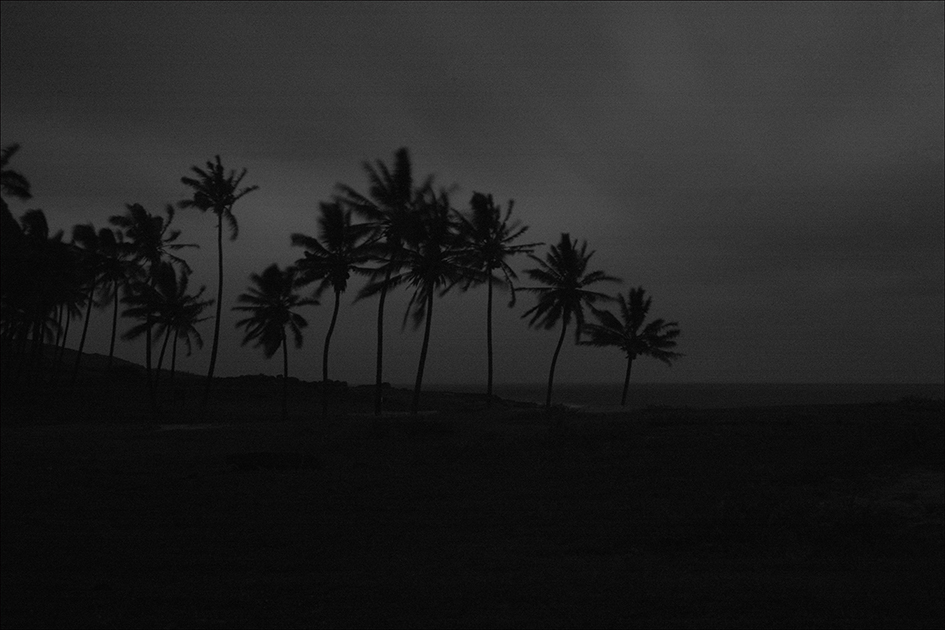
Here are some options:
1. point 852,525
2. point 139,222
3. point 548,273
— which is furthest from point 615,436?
point 139,222

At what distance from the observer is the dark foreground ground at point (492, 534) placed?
648 cm

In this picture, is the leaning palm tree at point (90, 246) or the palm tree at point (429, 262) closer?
the palm tree at point (429, 262)

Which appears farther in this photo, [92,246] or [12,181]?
[92,246]

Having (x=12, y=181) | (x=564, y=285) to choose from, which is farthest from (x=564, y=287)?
(x=12, y=181)

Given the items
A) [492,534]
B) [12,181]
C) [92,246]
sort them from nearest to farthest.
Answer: [492,534], [12,181], [92,246]

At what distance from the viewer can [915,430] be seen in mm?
15938

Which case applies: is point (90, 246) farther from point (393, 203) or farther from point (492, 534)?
point (492, 534)

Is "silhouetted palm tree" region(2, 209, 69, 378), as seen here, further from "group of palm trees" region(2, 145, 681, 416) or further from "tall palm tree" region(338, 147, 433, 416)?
"tall palm tree" region(338, 147, 433, 416)

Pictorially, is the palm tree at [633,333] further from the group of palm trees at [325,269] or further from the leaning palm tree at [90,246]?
the leaning palm tree at [90,246]

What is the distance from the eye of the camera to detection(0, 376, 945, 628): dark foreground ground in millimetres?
6477

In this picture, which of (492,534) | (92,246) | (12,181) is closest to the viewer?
(492,534)

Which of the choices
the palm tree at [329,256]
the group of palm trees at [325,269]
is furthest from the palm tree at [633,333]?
the palm tree at [329,256]

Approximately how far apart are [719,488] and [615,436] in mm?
7469

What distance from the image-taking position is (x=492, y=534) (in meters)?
9.70
